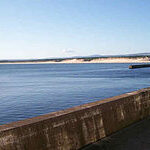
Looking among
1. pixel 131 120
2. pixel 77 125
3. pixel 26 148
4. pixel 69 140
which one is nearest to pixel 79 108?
pixel 77 125

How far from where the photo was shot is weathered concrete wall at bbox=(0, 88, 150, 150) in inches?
178

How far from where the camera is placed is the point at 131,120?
7.34 meters

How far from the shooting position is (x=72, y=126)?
5465 millimetres

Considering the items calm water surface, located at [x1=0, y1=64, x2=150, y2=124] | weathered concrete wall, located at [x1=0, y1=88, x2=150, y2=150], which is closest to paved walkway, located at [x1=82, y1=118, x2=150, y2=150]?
weathered concrete wall, located at [x1=0, y1=88, x2=150, y2=150]

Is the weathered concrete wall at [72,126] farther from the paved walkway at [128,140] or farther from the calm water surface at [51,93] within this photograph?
the calm water surface at [51,93]

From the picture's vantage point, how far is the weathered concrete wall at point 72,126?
4511 mm

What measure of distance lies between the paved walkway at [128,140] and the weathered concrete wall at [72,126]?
20cm

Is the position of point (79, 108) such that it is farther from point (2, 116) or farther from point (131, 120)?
point (2, 116)

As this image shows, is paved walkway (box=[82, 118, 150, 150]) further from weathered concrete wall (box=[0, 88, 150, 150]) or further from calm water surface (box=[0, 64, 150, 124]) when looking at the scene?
calm water surface (box=[0, 64, 150, 124])

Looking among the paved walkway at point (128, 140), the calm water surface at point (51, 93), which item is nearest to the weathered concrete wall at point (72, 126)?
the paved walkway at point (128, 140)

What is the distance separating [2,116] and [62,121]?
449 inches

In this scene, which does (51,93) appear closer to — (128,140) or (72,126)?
(128,140)

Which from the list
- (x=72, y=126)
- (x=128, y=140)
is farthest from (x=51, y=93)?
(x=72, y=126)

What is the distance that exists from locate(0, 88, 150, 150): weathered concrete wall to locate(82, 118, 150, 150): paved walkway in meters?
0.20
